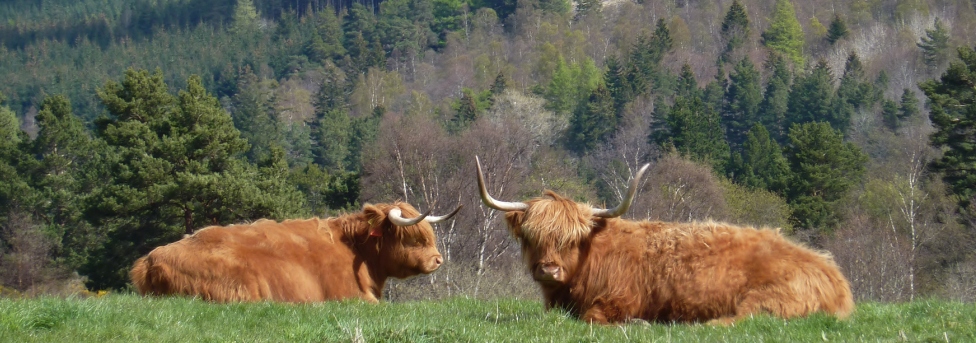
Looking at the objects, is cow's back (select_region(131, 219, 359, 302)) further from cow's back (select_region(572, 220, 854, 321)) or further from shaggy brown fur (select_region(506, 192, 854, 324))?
cow's back (select_region(572, 220, 854, 321))

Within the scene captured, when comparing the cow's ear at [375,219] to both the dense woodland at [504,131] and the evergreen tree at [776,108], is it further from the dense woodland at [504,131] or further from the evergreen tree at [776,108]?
the evergreen tree at [776,108]

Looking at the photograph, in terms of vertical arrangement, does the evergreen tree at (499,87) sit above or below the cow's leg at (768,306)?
below

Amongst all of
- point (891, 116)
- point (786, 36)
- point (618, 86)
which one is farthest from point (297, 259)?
point (786, 36)

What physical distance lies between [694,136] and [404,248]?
229 feet

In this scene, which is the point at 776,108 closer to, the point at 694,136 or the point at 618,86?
the point at 618,86

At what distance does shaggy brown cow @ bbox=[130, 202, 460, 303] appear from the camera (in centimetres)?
1191

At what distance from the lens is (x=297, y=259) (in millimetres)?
12836

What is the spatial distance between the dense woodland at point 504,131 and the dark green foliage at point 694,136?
234mm

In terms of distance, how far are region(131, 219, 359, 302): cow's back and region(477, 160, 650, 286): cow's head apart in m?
3.18

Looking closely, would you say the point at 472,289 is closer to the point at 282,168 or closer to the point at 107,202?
the point at 282,168

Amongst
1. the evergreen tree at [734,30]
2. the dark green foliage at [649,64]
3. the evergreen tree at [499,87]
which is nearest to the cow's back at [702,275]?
the dark green foliage at [649,64]

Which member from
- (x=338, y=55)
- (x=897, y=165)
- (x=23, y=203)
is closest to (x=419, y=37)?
(x=338, y=55)

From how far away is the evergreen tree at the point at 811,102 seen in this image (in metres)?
106

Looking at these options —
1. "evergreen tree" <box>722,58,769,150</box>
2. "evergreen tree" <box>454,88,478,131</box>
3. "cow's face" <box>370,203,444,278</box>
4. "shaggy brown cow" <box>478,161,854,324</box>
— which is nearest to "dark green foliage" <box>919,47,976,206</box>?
"cow's face" <box>370,203,444,278</box>
